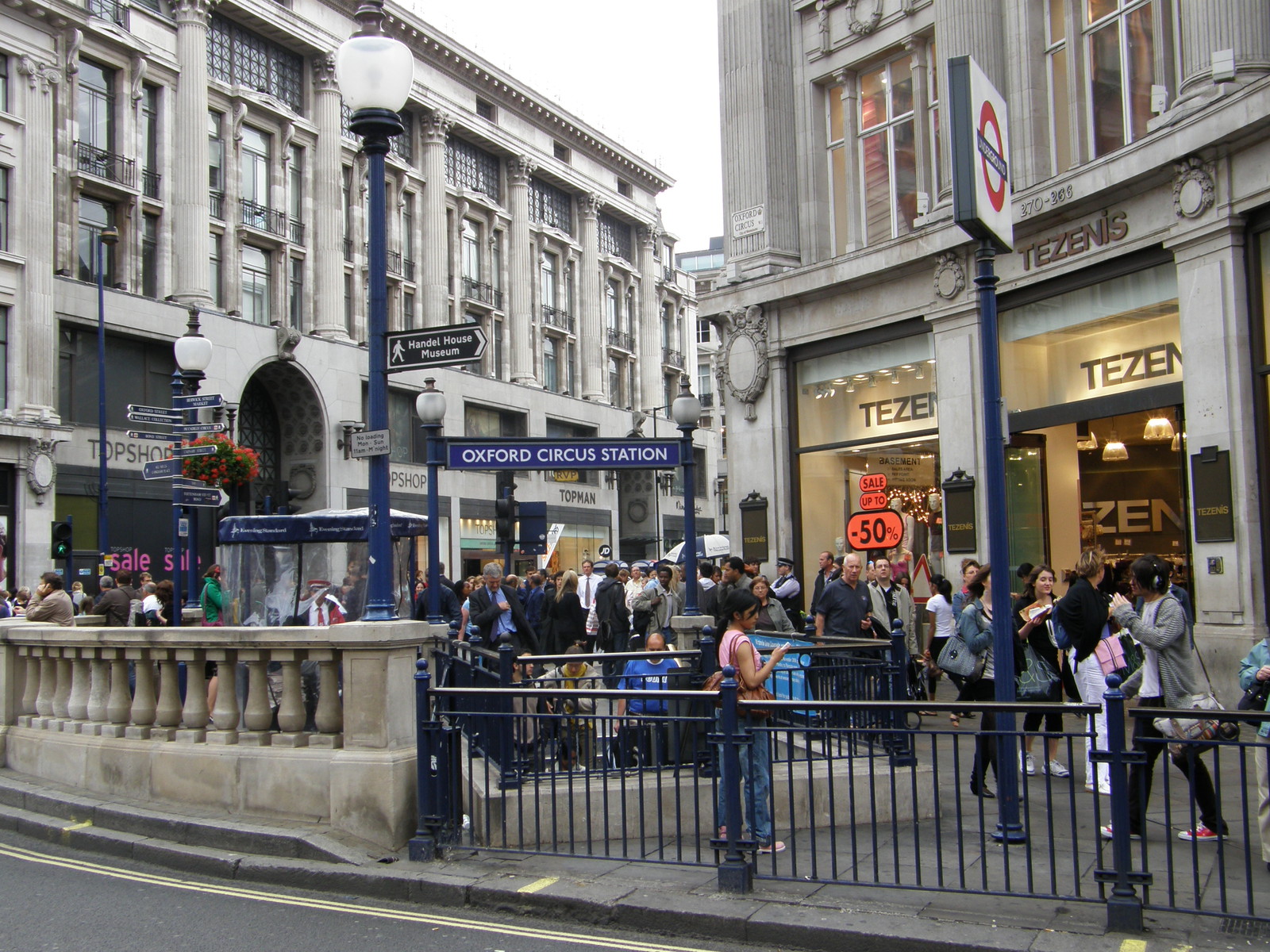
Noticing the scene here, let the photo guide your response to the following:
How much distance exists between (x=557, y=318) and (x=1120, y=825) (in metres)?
52.2

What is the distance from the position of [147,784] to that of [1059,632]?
7349mm

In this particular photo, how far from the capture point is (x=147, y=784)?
8.80 metres

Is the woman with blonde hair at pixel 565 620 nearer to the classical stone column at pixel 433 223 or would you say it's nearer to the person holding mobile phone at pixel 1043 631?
the person holding mobile phone at pixel 1043 631

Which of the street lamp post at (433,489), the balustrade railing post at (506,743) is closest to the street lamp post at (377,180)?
the balustrade railing post at (506,743)

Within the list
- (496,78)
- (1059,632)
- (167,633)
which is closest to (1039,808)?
(1059,632)

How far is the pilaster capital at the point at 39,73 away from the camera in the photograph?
3114cm

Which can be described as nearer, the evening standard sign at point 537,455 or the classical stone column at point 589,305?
the evening standard sign at point 537,455

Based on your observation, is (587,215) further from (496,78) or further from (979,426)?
(979,426)

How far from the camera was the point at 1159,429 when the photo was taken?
51.4 feet

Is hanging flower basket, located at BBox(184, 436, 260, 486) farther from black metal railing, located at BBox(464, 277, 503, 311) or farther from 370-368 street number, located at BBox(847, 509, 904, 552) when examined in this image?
black metal railing, located at BBox(464, 277, 503, 311)

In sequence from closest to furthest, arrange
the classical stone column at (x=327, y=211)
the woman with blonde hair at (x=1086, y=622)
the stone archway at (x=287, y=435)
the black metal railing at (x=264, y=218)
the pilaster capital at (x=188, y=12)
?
the woman with blonde hair at (x=1086, y=622) < the pilaster capital at (x=188, y=12) < the black metal railing at (x=264, y=218) < the stone archway at (x=287, y=435) < the classical stone column at (x=327, y=211)

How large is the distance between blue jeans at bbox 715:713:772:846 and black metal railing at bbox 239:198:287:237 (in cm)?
3598

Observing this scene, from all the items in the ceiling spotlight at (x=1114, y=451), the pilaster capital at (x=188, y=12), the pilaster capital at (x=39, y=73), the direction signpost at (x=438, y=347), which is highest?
the pilaster capital at (x=188, y=12)

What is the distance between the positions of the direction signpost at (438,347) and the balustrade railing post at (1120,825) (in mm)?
4568
